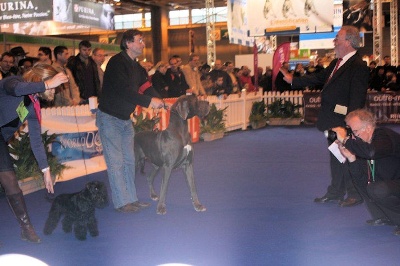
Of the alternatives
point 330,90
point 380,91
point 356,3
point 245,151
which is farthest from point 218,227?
point 356,3

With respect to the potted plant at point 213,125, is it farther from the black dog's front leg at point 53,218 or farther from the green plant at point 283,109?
the black dog's front leg at point 53,218

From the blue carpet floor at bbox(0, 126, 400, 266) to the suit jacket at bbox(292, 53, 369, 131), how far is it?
3.23 feet

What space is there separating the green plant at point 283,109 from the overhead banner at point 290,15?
3043mm

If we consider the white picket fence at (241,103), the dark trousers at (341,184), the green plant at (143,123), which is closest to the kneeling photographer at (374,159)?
the dark trousers at (341,184)

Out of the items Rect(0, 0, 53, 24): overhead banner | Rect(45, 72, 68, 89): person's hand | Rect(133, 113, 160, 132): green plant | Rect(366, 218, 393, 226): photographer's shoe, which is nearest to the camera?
Rect(45, 72, 68, 89): person's hand

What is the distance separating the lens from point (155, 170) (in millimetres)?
7652

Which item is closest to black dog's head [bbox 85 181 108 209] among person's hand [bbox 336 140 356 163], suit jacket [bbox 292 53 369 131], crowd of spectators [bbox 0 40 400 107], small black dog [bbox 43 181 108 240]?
small black dog [bbox 43 181 108 240]

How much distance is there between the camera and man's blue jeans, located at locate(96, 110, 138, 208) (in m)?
6.94

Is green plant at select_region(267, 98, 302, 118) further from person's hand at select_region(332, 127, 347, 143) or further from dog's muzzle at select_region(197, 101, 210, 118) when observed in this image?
person's hand at select_region(332, 127, 347, 143)

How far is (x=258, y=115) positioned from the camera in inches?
732

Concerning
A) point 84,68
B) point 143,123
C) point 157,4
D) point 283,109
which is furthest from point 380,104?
point 157,4

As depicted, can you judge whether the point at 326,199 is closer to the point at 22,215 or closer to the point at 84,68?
the point at 22,215

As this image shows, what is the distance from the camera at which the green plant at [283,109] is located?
19312mm

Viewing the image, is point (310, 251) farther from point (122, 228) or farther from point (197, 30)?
point (197, 30)
